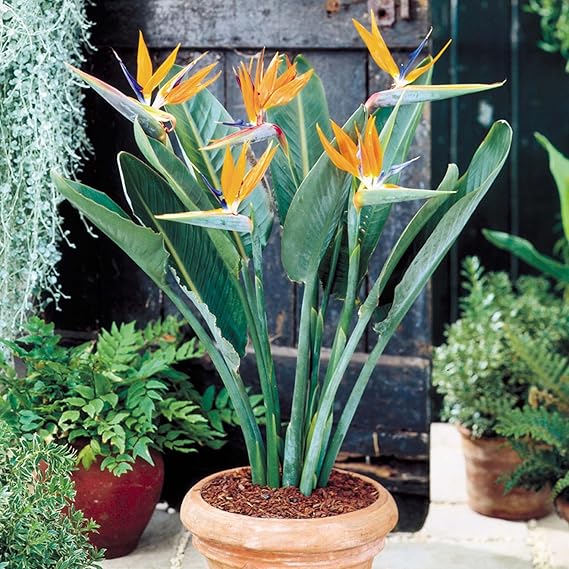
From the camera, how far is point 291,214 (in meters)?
1.75

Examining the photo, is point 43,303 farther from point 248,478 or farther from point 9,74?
point 248,478

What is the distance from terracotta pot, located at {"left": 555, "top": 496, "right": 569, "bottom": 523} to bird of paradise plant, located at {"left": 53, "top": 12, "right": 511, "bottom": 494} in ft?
2.63

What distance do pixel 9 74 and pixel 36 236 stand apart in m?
0.40

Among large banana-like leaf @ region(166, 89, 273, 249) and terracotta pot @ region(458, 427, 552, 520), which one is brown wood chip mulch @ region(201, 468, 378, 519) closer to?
large banana-like leaf @ region(166, 89, 273, 249)

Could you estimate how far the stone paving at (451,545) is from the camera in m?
2.30

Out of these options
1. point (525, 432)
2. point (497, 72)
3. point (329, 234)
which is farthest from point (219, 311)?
point (497, 72)

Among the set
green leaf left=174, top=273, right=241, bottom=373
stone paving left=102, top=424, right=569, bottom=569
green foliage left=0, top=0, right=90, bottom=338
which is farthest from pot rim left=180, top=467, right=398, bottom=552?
green foliage left=0, top=0, right=90, bottom=338

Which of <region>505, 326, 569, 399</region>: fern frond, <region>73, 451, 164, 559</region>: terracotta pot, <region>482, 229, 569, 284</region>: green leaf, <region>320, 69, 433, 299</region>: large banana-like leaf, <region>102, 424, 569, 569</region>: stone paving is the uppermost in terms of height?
<region>320, 69, 433, 299</region>: large banana-like leaf

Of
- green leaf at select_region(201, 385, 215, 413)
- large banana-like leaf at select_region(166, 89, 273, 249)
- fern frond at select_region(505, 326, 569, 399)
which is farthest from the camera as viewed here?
fern frond at select_region(505, 326, 569, 399)

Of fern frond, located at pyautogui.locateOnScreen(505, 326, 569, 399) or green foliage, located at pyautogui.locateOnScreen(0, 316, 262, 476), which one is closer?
green foliage, located at pyautogui.locateOnScreen(0, 316, 262, 476)

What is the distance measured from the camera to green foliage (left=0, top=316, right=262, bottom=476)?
2.11m

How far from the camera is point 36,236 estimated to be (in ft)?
7.74

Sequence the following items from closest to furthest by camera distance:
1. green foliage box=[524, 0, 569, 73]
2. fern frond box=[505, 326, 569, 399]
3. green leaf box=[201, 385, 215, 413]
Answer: green leaf box=[201, 385, 215, 413] → fern frond box=[505, 326, 569, 399] → green foliage box=[524, 0, 569, 73]

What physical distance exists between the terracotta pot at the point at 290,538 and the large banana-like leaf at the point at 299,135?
24.2 inches
